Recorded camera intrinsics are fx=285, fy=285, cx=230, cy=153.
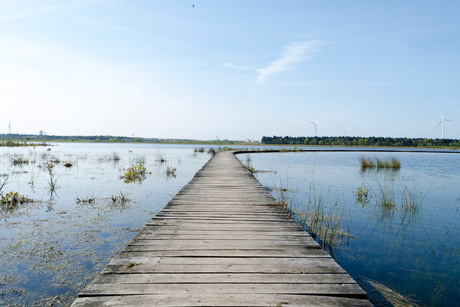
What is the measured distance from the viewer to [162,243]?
3.55m

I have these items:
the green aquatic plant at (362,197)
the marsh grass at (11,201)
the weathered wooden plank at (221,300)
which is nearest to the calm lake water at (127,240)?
the green aquatic plant at (362,197)

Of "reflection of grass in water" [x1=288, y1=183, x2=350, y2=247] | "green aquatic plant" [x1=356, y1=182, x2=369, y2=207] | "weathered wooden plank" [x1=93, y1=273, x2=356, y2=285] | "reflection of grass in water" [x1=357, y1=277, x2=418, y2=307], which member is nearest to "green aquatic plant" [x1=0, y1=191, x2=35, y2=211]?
"weathered wooden plank" [x1=93, y1=273, x2=356, y2=285]

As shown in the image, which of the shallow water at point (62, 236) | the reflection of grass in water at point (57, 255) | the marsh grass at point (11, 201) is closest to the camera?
the reflection of grass in water at point (57, 255)

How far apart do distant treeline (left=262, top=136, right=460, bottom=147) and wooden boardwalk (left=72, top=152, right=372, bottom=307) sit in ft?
257

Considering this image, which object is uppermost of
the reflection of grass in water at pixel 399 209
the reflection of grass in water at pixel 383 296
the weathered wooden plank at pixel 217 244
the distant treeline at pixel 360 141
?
the distant treeline at pixel 360 141

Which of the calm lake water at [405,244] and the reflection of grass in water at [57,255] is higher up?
the reflection of grass in water at [57,255]

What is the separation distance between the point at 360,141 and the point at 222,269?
8370 centimetres

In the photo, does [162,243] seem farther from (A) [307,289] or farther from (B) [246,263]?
(A) [307,289]

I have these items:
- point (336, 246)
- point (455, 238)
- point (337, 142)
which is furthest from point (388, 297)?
point (337, 142)

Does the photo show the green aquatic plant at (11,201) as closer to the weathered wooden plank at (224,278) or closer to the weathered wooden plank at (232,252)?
the weathered wooden plank at (232,252)

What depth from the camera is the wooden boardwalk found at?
2.33 metres

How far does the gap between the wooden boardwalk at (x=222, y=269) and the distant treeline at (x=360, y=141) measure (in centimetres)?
7831

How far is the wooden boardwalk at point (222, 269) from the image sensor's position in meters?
2.33

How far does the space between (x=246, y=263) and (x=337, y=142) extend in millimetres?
83154
